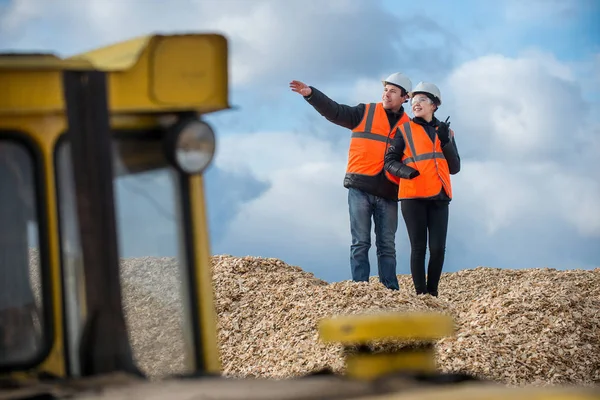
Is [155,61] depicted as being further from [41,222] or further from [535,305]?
[535,305]

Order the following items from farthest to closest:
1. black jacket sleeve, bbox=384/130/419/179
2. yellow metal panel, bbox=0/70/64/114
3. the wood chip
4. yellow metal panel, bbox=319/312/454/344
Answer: black jacket sleeve, bbox=384/130/419/179
the wood chip
yellow metal panel, bbox=0/70/64/114
yellow metal panel, bbox=319/312/454/344

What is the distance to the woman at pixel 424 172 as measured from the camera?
30.8ft

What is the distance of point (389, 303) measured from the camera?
8570 mm

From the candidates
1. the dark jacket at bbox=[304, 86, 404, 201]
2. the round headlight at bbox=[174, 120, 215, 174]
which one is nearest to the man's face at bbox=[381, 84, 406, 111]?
the dark jacket at bbox=[304, 86, 404, 201]

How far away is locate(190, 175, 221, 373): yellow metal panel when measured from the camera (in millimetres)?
2791

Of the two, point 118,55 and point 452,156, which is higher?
point 452,156

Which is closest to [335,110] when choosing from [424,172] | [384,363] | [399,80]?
[399,80]

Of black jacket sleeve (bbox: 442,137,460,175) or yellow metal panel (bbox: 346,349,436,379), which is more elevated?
black jacket sleeve (bbox: 442,137,460,175)

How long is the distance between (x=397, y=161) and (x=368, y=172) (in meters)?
0.33

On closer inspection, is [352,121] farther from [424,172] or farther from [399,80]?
[424,172]

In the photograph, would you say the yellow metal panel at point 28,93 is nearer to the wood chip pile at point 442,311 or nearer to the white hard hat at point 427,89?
the wood chip pile at point 442,311

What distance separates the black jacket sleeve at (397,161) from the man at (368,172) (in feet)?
0.70

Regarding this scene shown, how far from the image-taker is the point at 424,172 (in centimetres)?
938

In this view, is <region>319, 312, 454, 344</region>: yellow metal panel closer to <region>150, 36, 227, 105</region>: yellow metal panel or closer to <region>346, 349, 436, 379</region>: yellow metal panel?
<region>346, 349, 436, 379</region>: yellow metal panel
